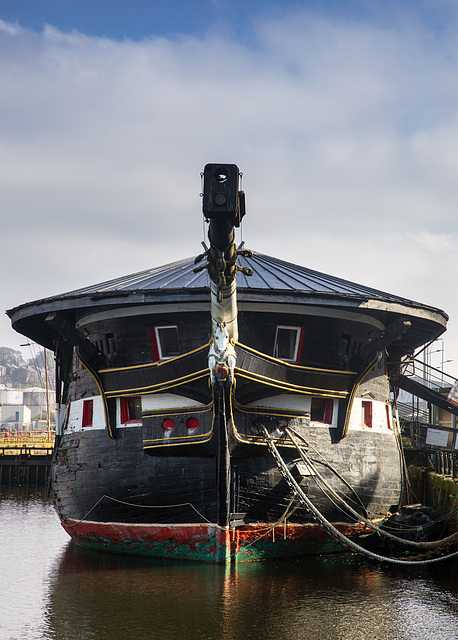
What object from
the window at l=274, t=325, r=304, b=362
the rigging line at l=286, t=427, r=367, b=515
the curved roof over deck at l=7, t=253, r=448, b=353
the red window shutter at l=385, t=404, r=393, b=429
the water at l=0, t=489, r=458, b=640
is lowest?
the water at l=0, t=489, r=458, b=640

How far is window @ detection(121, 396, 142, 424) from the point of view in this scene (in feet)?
65.3

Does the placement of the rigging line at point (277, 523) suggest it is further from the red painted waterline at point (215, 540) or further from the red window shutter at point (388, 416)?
the red window shutter at point (388, 416)

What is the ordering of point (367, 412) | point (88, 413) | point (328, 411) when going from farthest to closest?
point (367, 412)
point (88, 413)
point (328, 411)

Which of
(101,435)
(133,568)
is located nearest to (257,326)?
(101,435)

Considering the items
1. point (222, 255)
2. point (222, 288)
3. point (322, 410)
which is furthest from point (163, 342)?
point (222, 255)

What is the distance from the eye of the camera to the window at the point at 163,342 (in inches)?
776

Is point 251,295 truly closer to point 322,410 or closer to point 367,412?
point 322,410

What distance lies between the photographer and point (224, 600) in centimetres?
1497

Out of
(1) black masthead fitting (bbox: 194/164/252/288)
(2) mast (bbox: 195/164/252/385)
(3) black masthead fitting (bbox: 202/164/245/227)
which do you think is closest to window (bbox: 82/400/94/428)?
(2) mast (bbox: 195/164/252/385)

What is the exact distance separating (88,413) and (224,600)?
25.7ft

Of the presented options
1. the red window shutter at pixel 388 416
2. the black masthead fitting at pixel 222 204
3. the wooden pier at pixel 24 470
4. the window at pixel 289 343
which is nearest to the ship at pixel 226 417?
the window at pixel 289 343

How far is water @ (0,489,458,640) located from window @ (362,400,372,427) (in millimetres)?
3833

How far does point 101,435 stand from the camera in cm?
2011

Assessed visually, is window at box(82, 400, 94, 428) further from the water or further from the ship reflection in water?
the ship reflection in water
